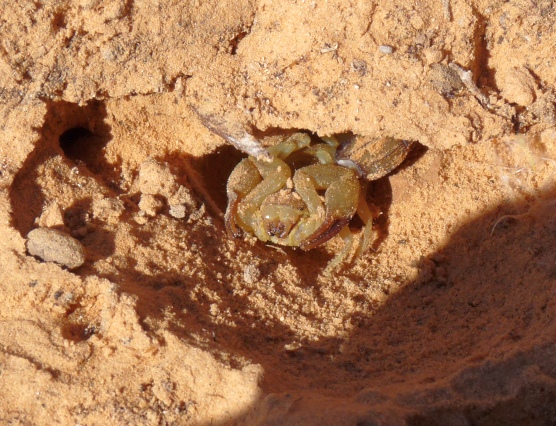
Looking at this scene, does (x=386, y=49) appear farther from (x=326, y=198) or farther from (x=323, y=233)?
(x=323, y=233)

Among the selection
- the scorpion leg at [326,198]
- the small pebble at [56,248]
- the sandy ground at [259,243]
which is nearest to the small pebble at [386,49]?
the sandy ground at [259,243]

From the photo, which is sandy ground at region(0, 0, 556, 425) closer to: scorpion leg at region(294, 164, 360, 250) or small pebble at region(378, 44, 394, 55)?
small pebble at region(378, 44, 394, 55)

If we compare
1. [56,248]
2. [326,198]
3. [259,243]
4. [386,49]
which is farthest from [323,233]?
[56,248]

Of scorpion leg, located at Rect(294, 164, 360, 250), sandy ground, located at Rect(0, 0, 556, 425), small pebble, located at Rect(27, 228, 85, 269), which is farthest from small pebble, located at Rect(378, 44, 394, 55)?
small pebble, located at Rect(27, 228, 85, 269)

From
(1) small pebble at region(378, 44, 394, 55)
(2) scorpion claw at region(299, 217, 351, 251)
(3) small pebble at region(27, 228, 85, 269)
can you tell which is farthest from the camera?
(2) scorpion claw at region(299, 217, 351, 251)

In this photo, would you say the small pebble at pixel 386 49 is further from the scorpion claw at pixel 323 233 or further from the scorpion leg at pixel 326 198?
the scorpion claw at pixel 323 233

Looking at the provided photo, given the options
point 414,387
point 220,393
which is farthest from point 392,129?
point 220,393
